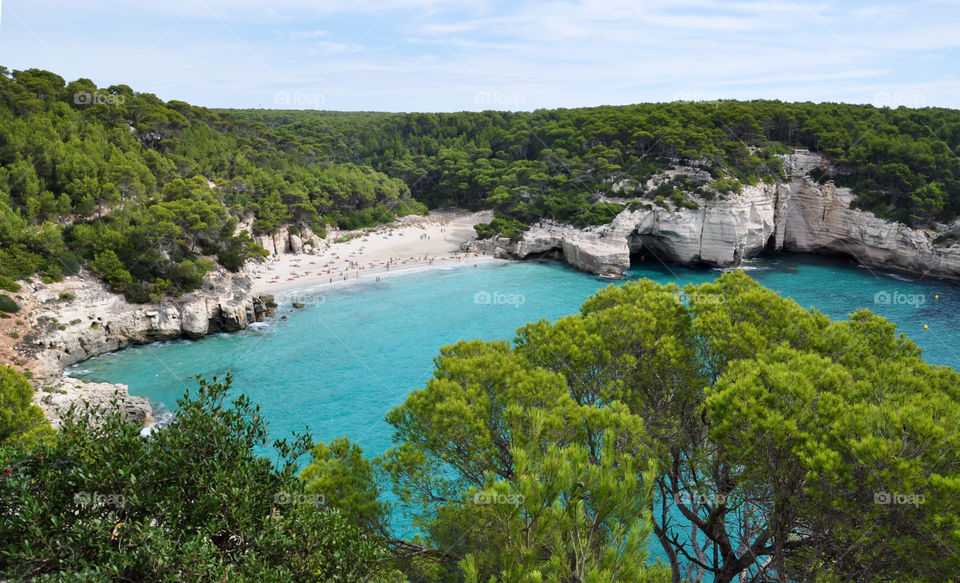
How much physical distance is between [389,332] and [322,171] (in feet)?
108

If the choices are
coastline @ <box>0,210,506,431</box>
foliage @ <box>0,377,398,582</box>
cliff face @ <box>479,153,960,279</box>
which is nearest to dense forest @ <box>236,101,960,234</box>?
cliff face @ <box>479,153,960,279</box>

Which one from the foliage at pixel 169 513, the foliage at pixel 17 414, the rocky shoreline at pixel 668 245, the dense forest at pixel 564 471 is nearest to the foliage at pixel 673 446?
the dense forest at pixel 564 471

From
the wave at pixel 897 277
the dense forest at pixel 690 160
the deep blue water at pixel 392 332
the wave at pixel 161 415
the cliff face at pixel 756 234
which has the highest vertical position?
the dense forest at pixel 690 160

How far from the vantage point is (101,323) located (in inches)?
1032

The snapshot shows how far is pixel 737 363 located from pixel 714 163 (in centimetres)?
4348

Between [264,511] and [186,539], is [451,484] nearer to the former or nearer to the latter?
[264,511]

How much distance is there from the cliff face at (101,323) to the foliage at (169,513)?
1703 centimetres

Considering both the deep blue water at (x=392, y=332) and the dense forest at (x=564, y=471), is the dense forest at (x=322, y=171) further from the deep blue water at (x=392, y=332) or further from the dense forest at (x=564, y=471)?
the dense forest at (x=564, y=471)

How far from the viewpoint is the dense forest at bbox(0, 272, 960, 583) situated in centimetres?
505

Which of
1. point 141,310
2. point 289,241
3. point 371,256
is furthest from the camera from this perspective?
point 371,256

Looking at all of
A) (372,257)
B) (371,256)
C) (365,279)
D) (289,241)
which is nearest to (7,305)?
(365,279)

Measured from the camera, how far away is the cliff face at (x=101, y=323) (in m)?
20.8

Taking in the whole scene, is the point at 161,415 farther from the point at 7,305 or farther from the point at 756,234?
the point at 756,234

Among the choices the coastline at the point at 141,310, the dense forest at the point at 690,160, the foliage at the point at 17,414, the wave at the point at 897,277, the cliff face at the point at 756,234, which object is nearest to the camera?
the foliage at the point at 17,414
